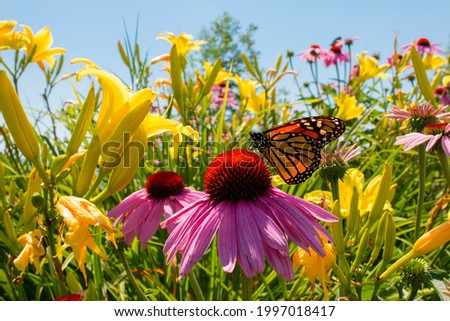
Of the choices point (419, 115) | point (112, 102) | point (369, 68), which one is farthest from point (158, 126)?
point (369, 68)

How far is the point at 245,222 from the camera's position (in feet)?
3.22

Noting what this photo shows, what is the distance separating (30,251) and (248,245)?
60 cm

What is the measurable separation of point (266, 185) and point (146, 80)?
1545 mm

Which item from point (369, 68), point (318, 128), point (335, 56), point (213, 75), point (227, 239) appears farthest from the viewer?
point (335, 56)

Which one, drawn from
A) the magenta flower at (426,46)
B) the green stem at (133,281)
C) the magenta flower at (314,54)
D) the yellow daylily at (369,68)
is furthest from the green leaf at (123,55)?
the magenta flower at (426,46)

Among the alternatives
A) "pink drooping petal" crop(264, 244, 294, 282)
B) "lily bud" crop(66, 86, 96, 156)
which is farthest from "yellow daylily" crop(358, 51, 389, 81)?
"lily bud" crop(66, 86, 96, 156)

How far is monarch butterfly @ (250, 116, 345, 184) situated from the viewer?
5.05ft

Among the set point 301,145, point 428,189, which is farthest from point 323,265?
point 428,189

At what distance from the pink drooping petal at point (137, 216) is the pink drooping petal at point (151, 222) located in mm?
13

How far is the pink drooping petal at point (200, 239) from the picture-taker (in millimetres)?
915

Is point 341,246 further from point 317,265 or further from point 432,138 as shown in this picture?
point 432,138

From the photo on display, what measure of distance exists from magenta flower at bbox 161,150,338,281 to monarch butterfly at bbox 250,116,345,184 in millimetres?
372
